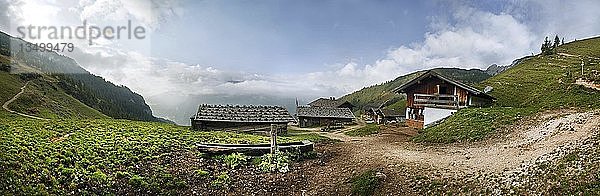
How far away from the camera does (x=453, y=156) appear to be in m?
16.1

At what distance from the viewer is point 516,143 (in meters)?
16.9

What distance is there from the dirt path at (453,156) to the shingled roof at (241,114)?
1372cm

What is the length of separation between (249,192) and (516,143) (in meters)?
12.9

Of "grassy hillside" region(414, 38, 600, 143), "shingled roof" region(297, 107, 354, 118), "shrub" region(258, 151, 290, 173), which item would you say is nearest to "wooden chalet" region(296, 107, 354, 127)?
"shingled roof" region(297, 107, 354, 118)

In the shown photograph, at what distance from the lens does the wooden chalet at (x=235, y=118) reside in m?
31.3

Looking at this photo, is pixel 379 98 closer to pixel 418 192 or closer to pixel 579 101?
pixel 579 101

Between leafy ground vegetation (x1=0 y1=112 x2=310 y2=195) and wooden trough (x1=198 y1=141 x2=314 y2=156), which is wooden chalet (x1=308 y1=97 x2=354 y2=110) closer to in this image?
wooden trough (x1=198 y1=141 x2=314 y2=156)

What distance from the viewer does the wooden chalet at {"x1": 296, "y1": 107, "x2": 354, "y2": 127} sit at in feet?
195

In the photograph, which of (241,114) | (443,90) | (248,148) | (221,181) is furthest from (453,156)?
(241,114)

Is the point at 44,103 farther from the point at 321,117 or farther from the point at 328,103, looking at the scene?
the point at 328,103

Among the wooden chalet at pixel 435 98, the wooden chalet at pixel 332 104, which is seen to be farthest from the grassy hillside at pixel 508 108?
the wooden chalet at pixel 332 104

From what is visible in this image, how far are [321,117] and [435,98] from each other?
27529 mm

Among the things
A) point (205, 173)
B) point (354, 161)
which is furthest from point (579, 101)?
point (205, 173)

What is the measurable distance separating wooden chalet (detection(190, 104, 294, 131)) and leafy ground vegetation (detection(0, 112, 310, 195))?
1213 centimetres
